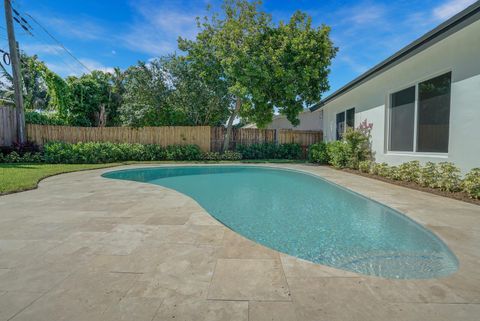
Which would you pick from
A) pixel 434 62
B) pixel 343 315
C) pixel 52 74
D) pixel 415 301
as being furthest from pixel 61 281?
pixel 52 74

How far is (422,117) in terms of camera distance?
20.9 ft

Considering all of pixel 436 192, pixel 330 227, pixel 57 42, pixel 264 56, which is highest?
pixel 57 42

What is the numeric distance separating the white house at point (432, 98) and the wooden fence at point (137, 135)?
8689 millimetres

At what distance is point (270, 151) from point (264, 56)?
18.8 ft

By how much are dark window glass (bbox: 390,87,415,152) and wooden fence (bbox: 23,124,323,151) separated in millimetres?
7772

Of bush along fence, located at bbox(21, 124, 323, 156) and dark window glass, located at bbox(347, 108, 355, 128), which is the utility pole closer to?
bush along fence, located at bbox(21, 124, 323, 156)

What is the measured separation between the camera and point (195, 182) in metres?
8.09

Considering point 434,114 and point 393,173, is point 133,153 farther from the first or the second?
point 434,114

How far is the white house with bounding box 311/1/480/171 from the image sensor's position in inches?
189

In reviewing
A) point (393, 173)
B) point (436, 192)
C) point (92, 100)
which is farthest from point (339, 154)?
point (92, 100)

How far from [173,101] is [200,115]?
1965 mm

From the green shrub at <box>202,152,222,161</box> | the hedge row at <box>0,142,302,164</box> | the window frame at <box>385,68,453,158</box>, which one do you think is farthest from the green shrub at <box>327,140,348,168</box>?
the green shrub at <box>202,152,222,161</box>

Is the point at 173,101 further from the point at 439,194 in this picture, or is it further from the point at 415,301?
the point at 415,301

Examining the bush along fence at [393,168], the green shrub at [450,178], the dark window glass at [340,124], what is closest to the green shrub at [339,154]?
the bush along fence at [393,168]
